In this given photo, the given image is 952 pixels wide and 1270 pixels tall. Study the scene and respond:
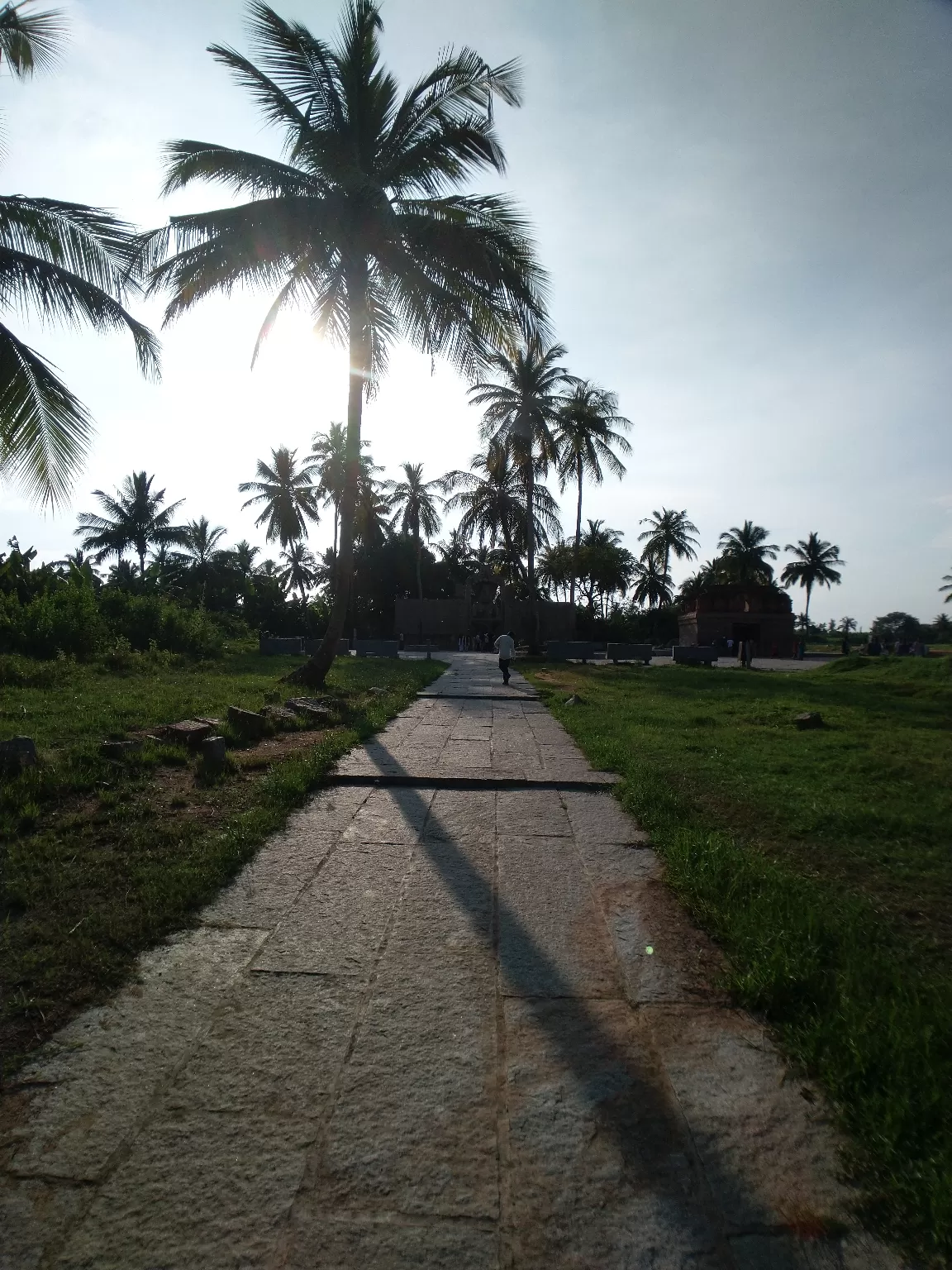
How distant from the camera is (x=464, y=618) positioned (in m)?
39.5

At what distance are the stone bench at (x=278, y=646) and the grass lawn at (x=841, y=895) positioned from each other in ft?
58.1

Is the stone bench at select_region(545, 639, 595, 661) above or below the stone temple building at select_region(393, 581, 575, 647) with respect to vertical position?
below

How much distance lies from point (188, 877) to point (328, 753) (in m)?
3.13

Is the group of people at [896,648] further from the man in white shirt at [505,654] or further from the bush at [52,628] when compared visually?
the bush at [52,628]

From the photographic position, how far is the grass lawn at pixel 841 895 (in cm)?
192

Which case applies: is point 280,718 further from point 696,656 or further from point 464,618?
point 464,618

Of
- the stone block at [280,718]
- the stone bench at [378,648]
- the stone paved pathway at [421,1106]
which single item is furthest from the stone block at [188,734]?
the stone bench at [378,648]

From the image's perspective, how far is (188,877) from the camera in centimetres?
361

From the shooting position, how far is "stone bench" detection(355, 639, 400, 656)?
26109 millimetres

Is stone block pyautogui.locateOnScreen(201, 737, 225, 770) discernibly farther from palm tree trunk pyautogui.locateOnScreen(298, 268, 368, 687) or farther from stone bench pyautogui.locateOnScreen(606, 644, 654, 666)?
stone bench pyautogui.locateOnScreen(606, 644, 654, 666)

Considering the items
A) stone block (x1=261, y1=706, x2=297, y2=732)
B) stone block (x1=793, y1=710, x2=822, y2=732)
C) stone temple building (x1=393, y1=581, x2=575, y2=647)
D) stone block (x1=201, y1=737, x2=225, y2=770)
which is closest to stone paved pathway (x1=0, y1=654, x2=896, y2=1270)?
stone block (x1=201, y1=737, x2=225, y2=770)

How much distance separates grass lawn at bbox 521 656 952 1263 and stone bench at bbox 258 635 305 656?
17.7 meters

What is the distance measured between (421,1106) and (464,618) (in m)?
37.5

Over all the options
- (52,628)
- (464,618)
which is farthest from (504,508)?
(52,628)
